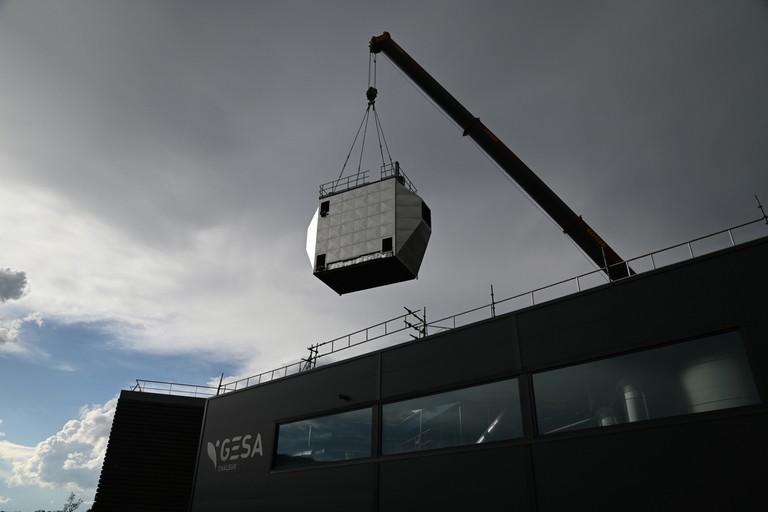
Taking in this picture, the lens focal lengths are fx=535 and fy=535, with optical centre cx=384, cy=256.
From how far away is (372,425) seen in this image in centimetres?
2395

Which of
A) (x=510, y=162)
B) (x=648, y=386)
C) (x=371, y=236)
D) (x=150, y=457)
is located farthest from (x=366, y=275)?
(x=150, y=457)

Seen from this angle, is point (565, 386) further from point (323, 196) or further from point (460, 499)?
point (323, 196)

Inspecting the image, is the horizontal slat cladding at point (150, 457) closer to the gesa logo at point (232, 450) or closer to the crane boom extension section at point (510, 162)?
the gesa logo at point (232, 450)

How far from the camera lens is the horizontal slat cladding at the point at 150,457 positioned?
3512cm

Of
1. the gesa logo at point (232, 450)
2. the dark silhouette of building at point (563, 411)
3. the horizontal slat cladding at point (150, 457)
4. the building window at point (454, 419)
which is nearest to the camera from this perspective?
A: the dark silhouette of building at point (563, 411)

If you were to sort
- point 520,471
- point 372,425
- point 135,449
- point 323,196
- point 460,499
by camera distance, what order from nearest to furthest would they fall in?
point 520,471 → point 460,499 → point 372,425 → point 323,196 → point 135,449

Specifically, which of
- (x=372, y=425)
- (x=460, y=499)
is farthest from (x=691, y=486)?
(x=372, y=425)

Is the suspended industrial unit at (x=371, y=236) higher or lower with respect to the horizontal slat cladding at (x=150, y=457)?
higher

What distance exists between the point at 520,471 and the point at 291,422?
1417 cm

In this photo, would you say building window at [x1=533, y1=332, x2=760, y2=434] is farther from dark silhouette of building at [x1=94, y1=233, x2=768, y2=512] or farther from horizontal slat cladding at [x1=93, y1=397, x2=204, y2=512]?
horizontal slat cladding at [x1=93, y1=397, x2=204, y2=512]

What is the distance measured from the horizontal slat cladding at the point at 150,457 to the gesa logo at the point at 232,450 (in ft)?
16.2

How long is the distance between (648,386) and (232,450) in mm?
23952

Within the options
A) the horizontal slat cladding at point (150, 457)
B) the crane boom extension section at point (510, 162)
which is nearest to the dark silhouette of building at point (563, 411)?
the crane boom extension section at point (510, 162)

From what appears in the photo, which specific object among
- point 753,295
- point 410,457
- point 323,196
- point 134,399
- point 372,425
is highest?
point 323,196
